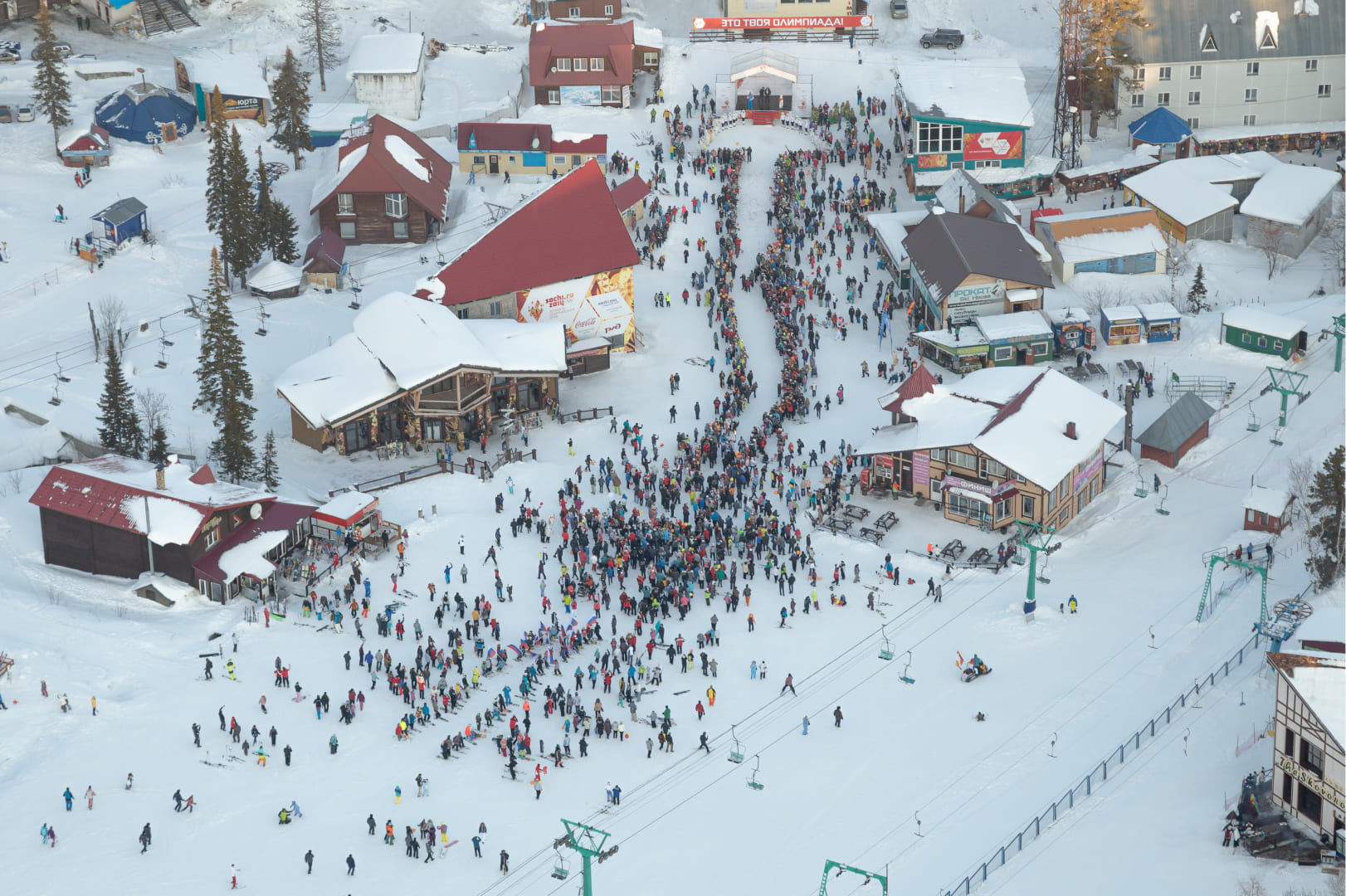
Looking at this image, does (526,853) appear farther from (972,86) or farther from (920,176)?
(972,86)

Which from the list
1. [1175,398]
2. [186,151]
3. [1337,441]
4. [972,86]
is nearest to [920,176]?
[972,86]

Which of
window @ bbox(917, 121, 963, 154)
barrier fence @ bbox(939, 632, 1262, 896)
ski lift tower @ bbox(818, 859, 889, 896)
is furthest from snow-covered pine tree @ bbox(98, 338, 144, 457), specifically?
window @ bbox(917, 121, 963, 154)

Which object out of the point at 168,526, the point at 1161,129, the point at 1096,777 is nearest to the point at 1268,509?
the point at 1096,777

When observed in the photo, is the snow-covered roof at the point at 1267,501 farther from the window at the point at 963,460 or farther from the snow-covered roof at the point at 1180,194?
the snow-covered roof at the point at 1180,194

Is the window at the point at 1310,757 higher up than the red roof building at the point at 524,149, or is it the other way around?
the red roof building at the point at 524,149

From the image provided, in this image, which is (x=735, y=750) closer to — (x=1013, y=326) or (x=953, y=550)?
(x=953, y=550)

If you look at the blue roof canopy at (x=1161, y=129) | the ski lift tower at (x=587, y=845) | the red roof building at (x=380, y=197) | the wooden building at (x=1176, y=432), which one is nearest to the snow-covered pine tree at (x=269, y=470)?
the red roof building at (x=380, y=197)
